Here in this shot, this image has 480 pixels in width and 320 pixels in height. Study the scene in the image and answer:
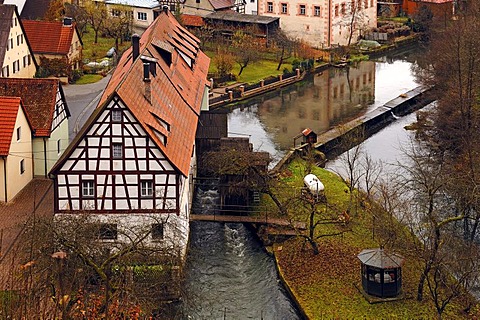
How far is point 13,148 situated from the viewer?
34188mm

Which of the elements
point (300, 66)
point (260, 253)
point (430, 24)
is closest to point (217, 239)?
point (260, 253)

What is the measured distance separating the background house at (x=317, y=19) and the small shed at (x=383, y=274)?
45.2 meters

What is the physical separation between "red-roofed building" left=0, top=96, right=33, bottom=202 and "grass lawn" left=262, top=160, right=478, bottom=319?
1052 cm

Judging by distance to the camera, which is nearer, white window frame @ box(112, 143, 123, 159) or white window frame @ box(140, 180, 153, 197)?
white window frame @ box(112, 143, 123, 159)

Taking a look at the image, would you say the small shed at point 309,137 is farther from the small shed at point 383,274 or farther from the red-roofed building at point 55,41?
the red-roofed building at point 55,41

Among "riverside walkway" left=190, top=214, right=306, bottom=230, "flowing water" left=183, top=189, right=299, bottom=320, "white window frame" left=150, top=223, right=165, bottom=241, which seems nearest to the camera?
"flowing water" left=183, top=189, right=299, bottom=320

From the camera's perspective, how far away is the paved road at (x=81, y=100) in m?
45.5

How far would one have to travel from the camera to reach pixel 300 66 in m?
63.8

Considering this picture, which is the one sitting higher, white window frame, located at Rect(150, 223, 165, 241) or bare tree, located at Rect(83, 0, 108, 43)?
bare tree, located at Rect(83, 0, 108, 43)

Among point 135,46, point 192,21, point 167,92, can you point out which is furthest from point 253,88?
point 167,92

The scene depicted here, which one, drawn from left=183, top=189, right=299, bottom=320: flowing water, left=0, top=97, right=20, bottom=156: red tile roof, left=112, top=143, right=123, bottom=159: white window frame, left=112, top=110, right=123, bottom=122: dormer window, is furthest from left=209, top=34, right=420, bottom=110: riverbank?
left=112, top=110, right=123, bottom=122: dormer window

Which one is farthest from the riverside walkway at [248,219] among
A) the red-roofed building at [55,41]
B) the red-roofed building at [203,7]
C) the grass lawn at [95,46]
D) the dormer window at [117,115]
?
the red-roofed building at [203,7]

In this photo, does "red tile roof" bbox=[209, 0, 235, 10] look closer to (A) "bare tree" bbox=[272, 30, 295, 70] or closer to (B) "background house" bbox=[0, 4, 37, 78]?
(A) "bare tree" bbox=[272, 30, 295, 70]

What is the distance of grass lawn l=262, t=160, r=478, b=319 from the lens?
1026 inches
